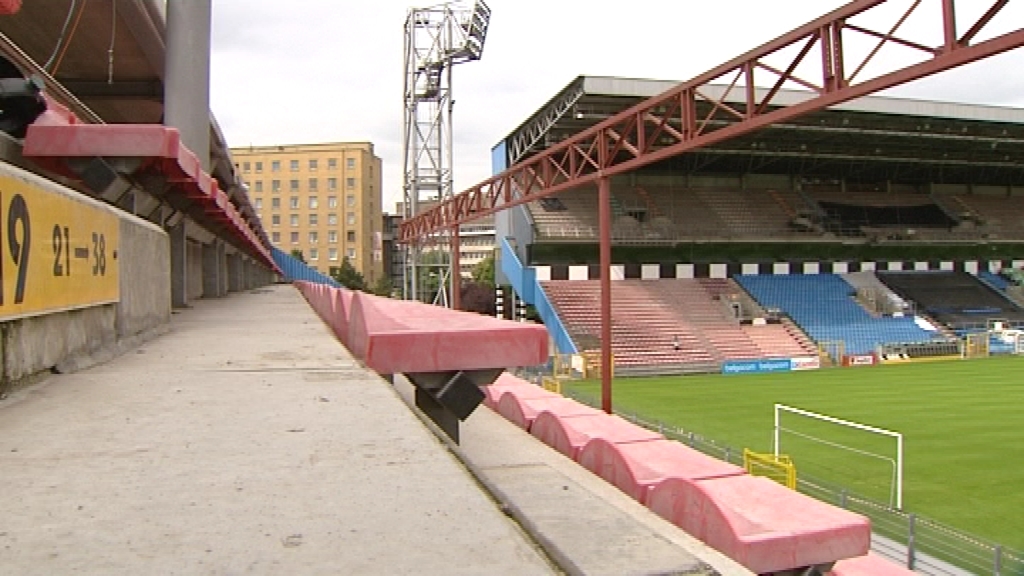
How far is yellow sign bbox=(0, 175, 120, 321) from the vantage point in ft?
12.2

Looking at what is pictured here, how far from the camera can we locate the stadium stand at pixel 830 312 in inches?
1422

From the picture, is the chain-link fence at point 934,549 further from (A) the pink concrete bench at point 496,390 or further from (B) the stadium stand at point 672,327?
(B) the stadium stand at point 672,327

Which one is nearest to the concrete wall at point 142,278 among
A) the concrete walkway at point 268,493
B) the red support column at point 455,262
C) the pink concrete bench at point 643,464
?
the concrete walkway at point 268,493

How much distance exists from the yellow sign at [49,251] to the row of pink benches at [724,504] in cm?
363

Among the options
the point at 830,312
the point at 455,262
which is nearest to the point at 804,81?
the point at 455,262

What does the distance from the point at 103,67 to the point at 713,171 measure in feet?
118

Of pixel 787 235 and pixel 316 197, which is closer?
pixel 787 235

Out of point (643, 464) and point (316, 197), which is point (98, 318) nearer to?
point (643, 464)

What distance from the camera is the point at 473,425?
6656 mm

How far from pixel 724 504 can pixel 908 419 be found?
19.3m

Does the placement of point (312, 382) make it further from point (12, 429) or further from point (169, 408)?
point (12, 429)

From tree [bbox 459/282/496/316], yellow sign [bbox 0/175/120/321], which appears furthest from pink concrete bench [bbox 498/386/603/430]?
tree [bbox 459/282/496/316]

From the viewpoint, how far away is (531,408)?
7.74 metres

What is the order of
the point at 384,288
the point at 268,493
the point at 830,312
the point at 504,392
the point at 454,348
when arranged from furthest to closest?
the point at 384,288 → the point at 830,312 → the point at 504,392 → the point at 454,348 → the point at 268,493
